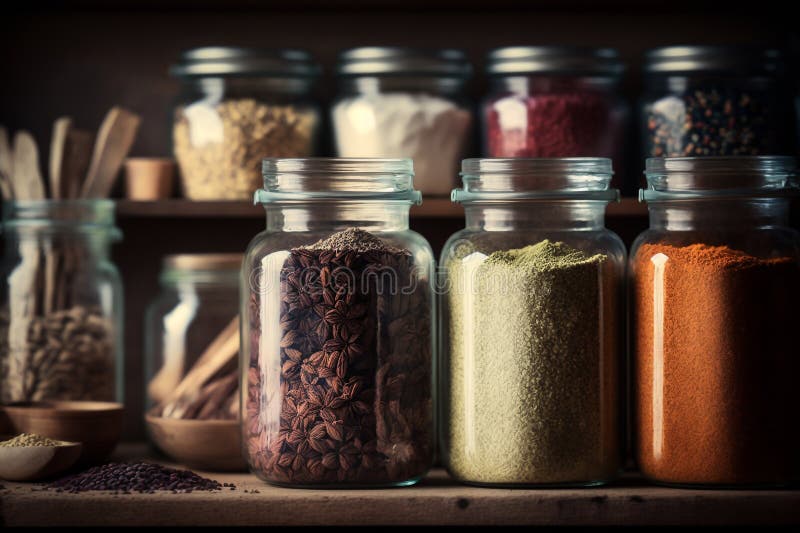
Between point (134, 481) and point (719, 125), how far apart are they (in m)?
0.89

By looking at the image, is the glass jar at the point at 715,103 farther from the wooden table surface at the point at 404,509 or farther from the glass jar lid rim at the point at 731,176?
the wooden table surface at the point at 404,509

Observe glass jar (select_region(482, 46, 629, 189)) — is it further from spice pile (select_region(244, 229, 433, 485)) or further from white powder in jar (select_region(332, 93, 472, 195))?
spice pile (select_region(244, 229, 433, 485))

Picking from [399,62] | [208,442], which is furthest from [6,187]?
[399,62]

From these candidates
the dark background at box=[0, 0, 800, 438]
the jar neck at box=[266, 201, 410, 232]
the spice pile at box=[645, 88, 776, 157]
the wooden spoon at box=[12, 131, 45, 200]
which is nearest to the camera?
the jar neck at box=[266, 201, 410, 232]

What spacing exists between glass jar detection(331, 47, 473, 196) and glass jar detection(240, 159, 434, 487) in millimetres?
164

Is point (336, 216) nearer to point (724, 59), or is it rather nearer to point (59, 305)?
point (59, 305)

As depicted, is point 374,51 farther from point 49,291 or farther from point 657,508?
point 657,508

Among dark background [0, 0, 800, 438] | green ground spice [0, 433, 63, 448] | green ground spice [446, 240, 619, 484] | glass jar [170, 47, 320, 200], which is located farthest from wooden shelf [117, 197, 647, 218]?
green ground spice [0, 433, 63, 448]

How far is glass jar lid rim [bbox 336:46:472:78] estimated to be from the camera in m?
1.42

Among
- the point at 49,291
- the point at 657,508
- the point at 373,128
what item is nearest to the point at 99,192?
the point at 49,291

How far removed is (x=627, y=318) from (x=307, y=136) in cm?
53

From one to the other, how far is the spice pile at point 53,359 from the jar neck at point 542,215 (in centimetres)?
60

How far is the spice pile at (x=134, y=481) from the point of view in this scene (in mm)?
1166

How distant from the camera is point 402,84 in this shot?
143 cm
